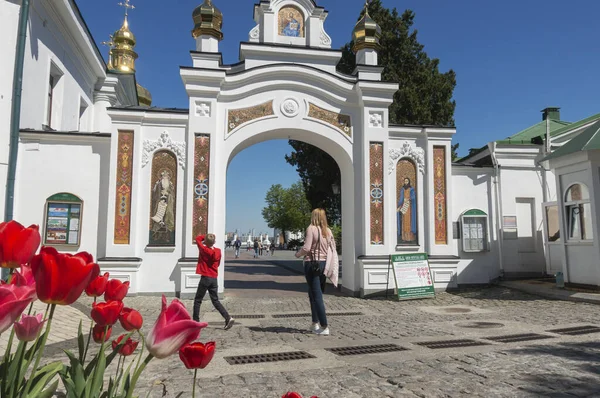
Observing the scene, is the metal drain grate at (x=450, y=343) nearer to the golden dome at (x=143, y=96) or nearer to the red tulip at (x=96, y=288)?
the red tulip at (x=96, y=288)

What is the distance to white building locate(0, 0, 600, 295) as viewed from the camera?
10898 millimetres

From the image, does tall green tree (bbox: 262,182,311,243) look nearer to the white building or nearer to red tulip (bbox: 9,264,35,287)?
the white building

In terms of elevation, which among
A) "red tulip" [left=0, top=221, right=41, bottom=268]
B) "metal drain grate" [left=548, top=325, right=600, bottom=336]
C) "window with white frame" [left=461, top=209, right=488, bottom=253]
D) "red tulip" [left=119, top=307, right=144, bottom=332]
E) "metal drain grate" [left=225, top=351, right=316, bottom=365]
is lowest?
→ "metal drain grate" [left=225, top=351, right=316, bottom=365]

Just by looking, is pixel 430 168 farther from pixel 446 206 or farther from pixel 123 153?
pixel 123 153

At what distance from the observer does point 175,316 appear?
1336 millimetres

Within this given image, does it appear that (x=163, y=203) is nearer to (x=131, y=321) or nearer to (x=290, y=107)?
(x=290, y=107)

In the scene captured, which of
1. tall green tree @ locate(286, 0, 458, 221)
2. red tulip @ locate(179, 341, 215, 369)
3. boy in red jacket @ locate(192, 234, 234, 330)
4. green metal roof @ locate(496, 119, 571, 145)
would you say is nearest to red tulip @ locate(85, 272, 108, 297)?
red tulip @ locate(179, 341, 215, 369)

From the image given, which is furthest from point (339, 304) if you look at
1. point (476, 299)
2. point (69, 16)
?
point (69, 16)

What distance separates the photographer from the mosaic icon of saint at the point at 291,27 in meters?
13.0

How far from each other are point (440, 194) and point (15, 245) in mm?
12184

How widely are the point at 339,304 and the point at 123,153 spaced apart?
6.47 meters

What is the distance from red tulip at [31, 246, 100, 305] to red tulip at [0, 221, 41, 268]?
0.14m

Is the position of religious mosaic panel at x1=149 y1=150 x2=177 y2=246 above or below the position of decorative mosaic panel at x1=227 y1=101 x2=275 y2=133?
below

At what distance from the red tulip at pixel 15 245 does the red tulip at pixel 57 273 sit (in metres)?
0.14
